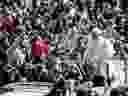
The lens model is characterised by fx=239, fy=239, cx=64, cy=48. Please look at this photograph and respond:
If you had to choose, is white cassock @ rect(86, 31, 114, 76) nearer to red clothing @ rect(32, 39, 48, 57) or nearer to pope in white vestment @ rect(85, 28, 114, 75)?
pope in white vestment @ rect(85, 28, 114, 75)

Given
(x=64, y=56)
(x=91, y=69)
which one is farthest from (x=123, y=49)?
(x=64, y=56)

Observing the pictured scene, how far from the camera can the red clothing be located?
44.3 inches

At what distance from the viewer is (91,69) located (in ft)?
3.59

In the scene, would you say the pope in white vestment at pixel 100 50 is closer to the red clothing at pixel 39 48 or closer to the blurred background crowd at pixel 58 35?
the blurred background crowd at pixel 58 35

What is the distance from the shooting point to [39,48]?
1.12 metres

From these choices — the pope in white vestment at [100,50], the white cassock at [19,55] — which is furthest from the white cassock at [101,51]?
the white cassock at [19,55]

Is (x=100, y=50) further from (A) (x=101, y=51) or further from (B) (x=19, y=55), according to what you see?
(B) (x=19, y=55)

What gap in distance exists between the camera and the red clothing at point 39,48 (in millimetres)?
1126

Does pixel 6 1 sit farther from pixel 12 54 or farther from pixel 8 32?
pixel 12 54

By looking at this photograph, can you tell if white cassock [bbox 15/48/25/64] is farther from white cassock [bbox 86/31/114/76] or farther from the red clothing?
white cassock [bbox 86/31/114/76]

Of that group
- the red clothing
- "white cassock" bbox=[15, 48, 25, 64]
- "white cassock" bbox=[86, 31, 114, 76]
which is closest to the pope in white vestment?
"white cassock" bbox=[86, 31, 114, 76]

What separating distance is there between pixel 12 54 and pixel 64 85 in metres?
0.29

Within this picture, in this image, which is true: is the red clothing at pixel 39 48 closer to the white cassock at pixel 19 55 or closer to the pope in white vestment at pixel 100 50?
the white cassock at pixel 19 55

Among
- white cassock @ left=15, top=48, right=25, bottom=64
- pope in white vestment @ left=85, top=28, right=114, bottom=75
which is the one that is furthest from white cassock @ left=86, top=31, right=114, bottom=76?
white cassock @ left=15, top=48, right=25, bottom=64
